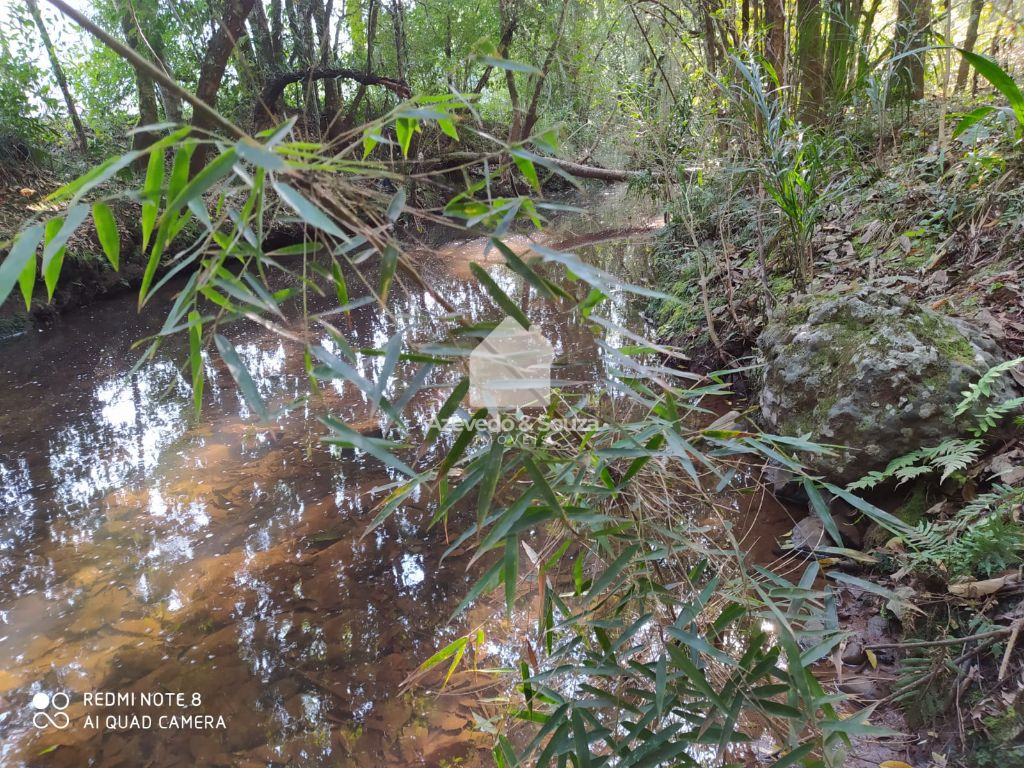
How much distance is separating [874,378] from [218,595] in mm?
2481

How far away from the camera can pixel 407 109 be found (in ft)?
2.70

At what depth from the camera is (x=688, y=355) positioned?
340 centimetres

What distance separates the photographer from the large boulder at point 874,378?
1.86 m

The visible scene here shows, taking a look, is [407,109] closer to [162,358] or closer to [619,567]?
[619,567]

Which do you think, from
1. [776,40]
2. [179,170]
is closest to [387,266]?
[179,170]

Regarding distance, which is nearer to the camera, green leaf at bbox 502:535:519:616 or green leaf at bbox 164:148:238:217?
green leaf at bbox 164:148:238:217

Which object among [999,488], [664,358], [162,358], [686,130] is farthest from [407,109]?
[162,358]

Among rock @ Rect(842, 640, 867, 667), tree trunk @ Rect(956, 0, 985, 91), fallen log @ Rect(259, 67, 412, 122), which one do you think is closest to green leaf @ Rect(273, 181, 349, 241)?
rock @ Rect(842, 640, 867, 667)

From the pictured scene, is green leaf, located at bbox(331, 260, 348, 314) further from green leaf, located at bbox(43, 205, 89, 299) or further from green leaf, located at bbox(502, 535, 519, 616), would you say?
green leaf, located at bbox(502, 535, 519, 616)

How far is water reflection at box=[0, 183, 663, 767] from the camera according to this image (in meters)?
1.70

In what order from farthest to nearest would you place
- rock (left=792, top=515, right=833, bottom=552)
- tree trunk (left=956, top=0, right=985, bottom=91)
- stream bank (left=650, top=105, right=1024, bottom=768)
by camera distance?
tree trunk (left=956, top=0, right=985, bottom=91)
rock (left=792, top=515, right=833, bottom=552)
stream bank (left=650, top=105, right=1024, bottom=768)

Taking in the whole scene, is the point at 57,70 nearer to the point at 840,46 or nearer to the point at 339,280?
the point at 840,46

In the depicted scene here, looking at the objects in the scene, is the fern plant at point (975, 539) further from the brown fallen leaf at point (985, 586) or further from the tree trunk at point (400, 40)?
the tree trunk at point (400, 40)

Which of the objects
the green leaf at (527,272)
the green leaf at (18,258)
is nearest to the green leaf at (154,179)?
the green leaf at (18,258)
